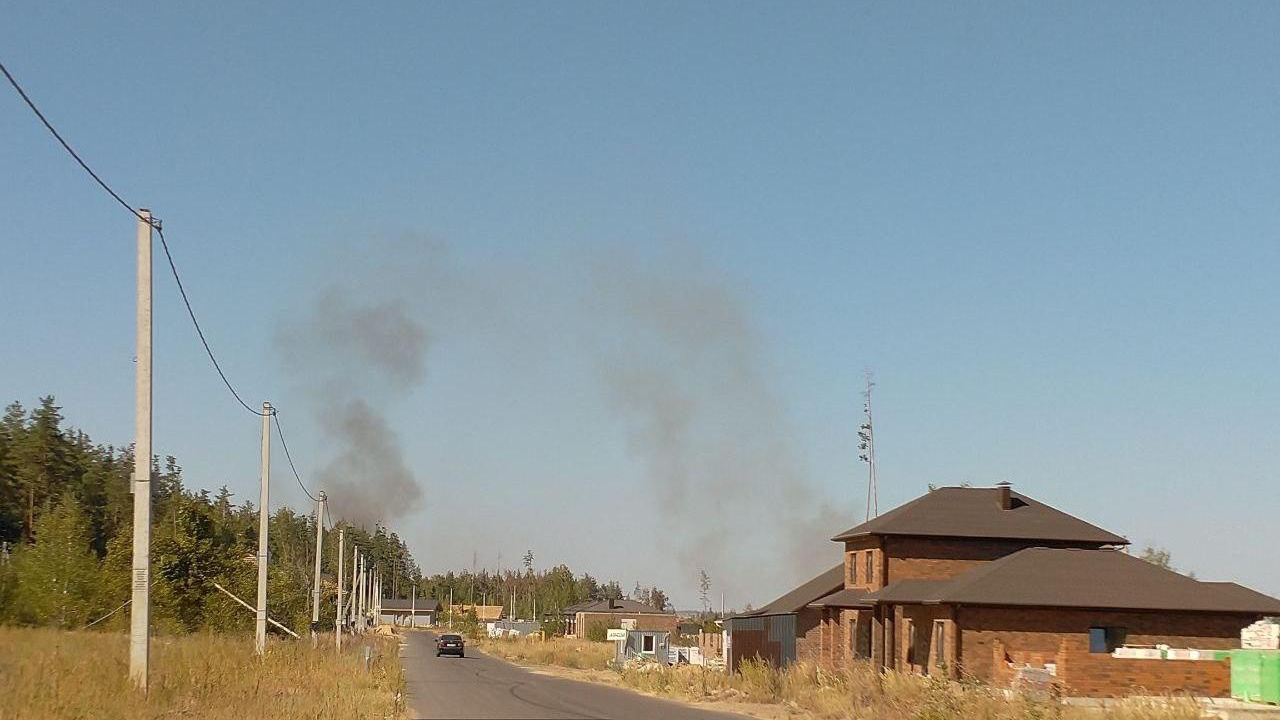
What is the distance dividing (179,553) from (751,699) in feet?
97.5

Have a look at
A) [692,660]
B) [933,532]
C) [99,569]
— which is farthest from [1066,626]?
[99,569]

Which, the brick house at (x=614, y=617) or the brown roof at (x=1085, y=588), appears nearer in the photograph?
the brown roof at (x=1085, y=588)

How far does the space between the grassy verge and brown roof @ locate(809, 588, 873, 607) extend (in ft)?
13.8

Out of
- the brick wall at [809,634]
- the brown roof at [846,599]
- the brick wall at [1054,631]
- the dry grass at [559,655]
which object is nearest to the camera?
the brick wall at [1054,631]

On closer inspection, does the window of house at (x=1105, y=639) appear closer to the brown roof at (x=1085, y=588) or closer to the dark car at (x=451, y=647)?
the brown roof at (x=1085, y=588)

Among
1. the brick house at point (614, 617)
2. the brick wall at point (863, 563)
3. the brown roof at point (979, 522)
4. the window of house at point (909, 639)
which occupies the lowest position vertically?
the brick house at point (614, 617)

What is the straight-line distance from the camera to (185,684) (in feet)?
80.2

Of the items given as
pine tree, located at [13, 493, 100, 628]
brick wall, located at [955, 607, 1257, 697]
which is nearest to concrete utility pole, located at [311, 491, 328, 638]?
pine tree, located at [13, 493, 100, 628]

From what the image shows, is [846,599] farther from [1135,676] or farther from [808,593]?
[1135,676]

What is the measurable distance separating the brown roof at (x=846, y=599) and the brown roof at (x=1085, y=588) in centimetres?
357

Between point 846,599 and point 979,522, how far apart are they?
247 inches

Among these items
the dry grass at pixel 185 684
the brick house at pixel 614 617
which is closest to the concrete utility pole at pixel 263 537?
the dry grass at pixel 185 684

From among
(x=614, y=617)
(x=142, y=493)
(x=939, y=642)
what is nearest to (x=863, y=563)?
(x=939, y=642)

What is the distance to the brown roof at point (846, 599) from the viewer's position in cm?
4793
